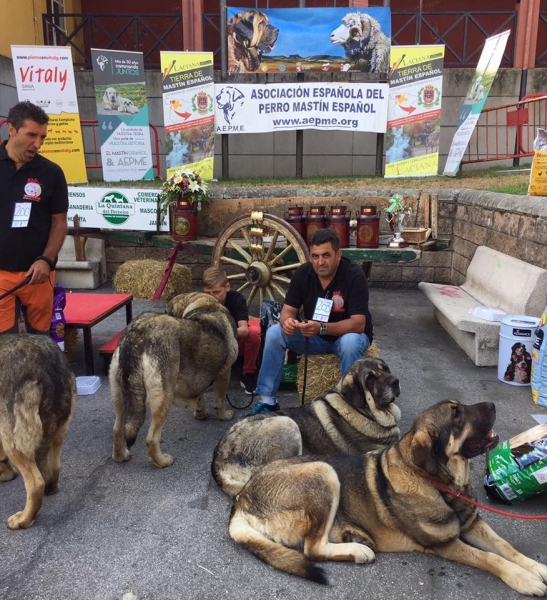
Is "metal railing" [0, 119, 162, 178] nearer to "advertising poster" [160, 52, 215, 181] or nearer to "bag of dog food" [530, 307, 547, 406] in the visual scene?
"advertising poster" [160, 52, 215, 181]

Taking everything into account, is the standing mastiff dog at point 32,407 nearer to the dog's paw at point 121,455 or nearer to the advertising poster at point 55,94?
the dog's paw at point 121,455

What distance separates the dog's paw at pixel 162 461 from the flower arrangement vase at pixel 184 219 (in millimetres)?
3619

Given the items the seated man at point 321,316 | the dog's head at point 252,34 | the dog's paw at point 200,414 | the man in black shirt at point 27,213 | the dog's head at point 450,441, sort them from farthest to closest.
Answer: the dog's head at point 252,34, the dog's paw at point 200,414, the seated man at point 321,316, the man in black shirt at point 27,213, the dog's head at point 450,441

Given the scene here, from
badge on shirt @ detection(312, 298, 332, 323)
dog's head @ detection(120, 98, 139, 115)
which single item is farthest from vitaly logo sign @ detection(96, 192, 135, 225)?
badge on shirt @ detection(312, 298, 332, 323)

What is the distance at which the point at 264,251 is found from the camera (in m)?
6.18

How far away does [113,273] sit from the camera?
28.9 ft

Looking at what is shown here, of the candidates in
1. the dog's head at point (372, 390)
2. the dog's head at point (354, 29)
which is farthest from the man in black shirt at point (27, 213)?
the dog's head at point (354, 29)

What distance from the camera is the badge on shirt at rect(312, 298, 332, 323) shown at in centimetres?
425

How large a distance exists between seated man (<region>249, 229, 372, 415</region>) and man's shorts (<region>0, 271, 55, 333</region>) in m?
1.69

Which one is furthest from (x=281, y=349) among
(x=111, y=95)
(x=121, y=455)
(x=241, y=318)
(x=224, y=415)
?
(x=111, y=95)

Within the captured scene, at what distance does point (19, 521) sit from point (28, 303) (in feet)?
5.21

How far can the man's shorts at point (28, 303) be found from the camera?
153 inches

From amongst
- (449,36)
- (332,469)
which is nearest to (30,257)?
(332,469)

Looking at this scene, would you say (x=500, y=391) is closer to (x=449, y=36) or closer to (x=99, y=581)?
(x=99, y=581)
